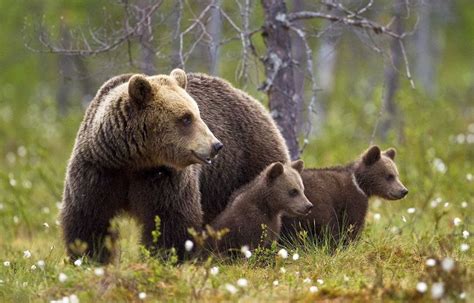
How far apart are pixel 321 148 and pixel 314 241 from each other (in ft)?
26.5

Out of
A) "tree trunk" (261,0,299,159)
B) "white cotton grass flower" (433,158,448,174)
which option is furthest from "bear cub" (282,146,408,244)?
"white cotton grass flower" (433,158,448,174)

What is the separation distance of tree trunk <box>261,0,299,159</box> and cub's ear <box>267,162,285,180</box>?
1630 millimetres

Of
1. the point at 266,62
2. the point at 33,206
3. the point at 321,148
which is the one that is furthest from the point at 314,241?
the point at 321,148

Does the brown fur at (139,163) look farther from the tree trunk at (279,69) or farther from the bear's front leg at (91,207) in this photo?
the tree trunk at (279,69)

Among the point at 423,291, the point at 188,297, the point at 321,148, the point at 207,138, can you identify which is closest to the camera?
the point at 423,291

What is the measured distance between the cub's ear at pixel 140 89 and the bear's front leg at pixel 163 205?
2.03ft

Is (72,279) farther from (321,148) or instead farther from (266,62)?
(321,148)

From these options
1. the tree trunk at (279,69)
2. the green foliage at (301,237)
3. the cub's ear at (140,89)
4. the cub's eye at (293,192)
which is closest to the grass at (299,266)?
the green foliage at (301,237)

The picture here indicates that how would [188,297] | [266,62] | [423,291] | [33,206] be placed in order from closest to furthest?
1. [423,291]
2. [188,297]
3. [266,62]
4. [33,206]

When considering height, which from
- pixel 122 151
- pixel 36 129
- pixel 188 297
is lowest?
pixel 36 129

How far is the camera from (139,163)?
669cm

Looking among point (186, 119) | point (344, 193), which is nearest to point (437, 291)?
point (186, 119)

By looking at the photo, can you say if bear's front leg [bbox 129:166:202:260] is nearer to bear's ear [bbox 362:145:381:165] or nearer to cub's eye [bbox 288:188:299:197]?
cub's eye [bbox 288:188:299:197]

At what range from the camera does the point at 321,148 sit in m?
15.5
